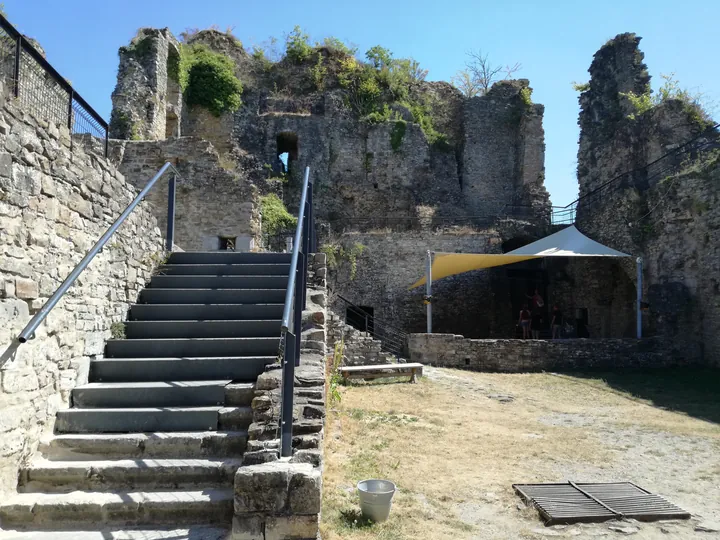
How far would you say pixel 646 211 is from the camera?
603 inches

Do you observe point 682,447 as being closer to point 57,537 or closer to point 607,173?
point 57,537

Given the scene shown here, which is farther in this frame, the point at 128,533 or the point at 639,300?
the point at 639,300

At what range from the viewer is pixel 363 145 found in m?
24.7

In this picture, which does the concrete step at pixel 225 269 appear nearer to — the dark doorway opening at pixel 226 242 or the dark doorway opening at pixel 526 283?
the dark doorway opening at pixel 226 242

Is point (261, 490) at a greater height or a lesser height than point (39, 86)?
lesser

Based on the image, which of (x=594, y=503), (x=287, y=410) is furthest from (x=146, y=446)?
(x=594, y=503)

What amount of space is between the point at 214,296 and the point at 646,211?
13637 mm

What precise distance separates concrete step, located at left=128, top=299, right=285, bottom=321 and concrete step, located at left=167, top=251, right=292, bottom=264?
125 centimetres

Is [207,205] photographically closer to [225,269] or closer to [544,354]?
[225,269]

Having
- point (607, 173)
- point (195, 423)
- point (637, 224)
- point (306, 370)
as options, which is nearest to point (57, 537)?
point (195, 423)

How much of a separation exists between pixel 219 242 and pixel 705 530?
11712mm

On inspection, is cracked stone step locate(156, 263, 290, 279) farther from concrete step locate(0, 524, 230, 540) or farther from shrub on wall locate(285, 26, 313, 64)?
shrub on wall locate(285, 26, 313, 64)

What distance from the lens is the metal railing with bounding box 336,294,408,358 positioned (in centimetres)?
1535

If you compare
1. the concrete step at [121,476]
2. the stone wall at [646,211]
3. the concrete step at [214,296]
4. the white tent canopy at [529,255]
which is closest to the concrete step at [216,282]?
the concrete step at [214,296]
